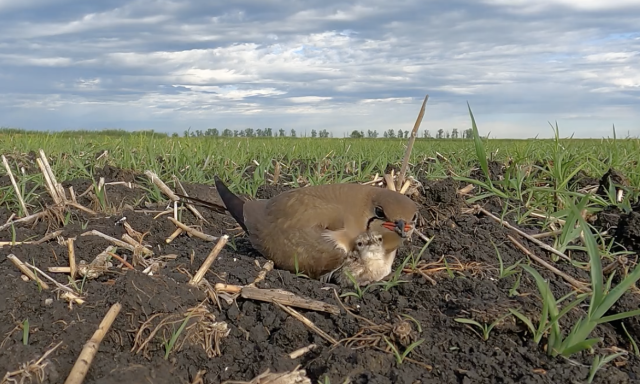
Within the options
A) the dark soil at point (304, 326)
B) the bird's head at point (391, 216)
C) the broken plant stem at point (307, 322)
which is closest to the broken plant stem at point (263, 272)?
the dark soil at point (304, 326)

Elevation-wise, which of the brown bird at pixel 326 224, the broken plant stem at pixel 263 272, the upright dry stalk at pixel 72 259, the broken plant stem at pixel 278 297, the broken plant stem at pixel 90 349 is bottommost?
the broken plant stem at pixel 90 349

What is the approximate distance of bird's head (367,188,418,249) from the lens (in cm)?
338

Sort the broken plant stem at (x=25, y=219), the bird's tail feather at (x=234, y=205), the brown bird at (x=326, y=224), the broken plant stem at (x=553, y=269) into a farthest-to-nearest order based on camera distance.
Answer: the broken plant stem at (x=25, y=219), the bird's tail feather at (x=234, y=205), the brown bird at (x=326, y=224), the broken plant stem at (x=553, y=269)

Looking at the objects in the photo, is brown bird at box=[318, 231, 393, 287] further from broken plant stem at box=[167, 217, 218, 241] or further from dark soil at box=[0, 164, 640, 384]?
broken plant stem at box=[167, 217, 218, 241]

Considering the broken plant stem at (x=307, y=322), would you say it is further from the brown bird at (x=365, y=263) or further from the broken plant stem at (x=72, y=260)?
the broken plant stem at (x=72, y=260)

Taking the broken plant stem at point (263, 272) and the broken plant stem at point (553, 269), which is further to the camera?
the broken plant stem at point (553, 269)

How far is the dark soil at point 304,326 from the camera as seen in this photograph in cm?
250

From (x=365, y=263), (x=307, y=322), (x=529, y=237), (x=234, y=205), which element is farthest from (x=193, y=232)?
(x=529, y=237)

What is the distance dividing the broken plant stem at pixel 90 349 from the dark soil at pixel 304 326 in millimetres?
43

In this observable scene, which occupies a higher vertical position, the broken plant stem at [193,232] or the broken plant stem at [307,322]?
the broken plant stem at [193,232]

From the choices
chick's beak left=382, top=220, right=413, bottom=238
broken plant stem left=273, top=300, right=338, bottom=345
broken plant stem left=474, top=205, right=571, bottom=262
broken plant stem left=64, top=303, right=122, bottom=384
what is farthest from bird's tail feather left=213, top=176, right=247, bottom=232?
broken plant stem left=474, top=205, right=571, bottom=262

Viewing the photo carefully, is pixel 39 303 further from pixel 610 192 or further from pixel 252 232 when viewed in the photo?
pixel 610 192

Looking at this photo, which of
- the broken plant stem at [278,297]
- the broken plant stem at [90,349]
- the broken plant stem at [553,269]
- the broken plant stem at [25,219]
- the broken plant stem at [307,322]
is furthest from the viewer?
the broken plant stem at [25,219]

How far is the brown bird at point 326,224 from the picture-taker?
11.3 ft
